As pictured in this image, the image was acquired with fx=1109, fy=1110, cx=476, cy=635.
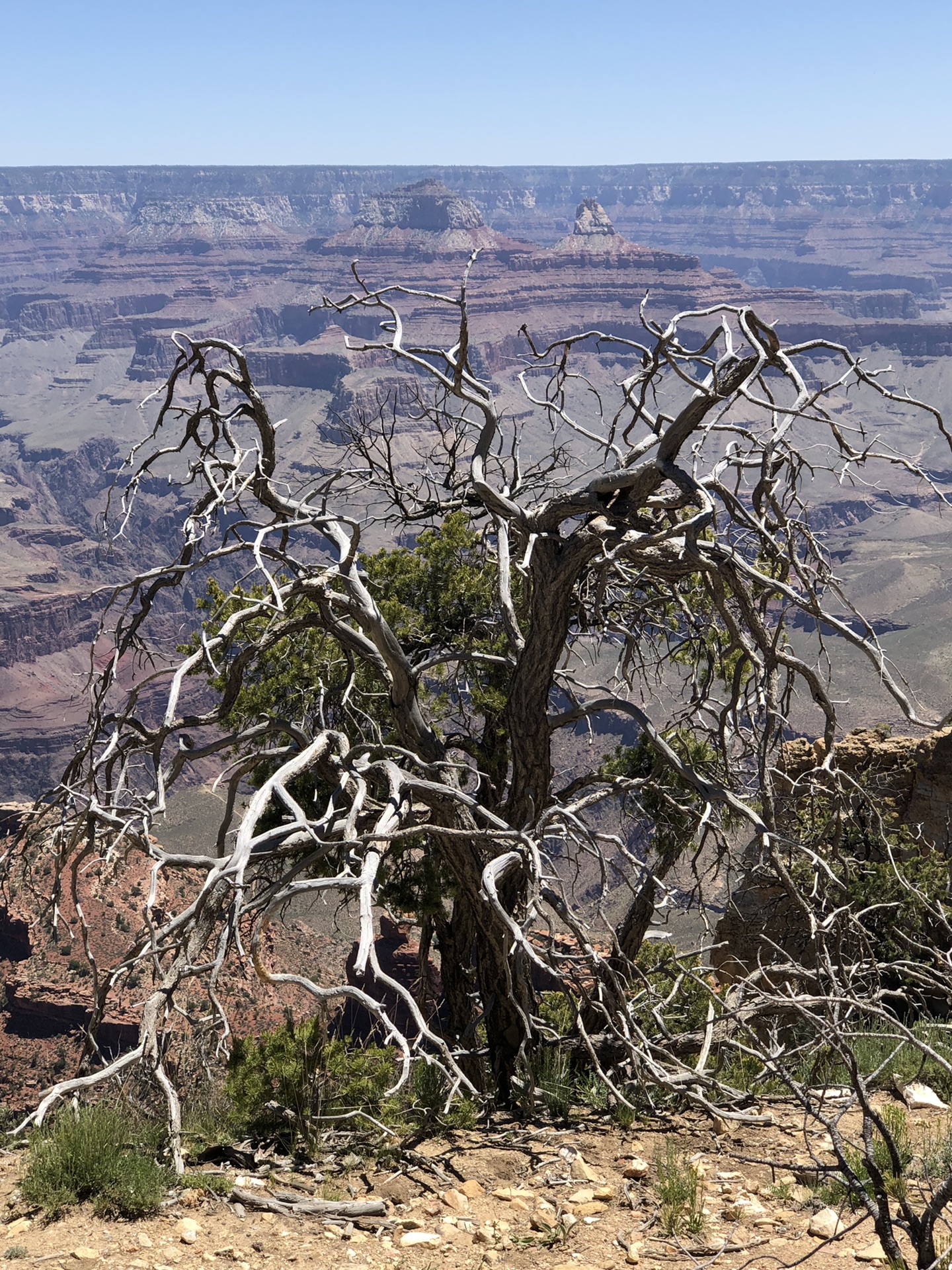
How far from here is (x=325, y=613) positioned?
6348 millimetres

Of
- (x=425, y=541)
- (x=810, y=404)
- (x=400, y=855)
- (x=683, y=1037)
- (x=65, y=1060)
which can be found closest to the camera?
(x=810, y=404)

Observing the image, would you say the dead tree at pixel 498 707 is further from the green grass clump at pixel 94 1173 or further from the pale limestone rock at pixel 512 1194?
the pale limestone rock at pixel 512 1194

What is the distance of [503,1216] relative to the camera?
4.58 metres

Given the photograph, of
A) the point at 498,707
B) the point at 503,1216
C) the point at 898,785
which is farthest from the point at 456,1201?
the point at 898,785

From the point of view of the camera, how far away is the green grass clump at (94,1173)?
4.37 metres

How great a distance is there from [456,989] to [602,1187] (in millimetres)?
3432

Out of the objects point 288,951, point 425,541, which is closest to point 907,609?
point 288,951

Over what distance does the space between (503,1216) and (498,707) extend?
431cm

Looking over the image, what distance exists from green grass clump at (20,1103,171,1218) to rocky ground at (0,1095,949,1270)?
7 centimetres

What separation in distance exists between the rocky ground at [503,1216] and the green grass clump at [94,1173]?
0.07m

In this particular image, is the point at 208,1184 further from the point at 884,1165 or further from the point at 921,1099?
the point at 921,1099

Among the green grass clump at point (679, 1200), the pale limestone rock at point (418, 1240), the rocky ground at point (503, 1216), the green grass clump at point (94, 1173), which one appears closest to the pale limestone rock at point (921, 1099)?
the rocky ground at point (503, 1216)

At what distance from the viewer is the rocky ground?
160 inches

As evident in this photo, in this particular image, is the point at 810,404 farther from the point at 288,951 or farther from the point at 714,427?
the point at 288,951
